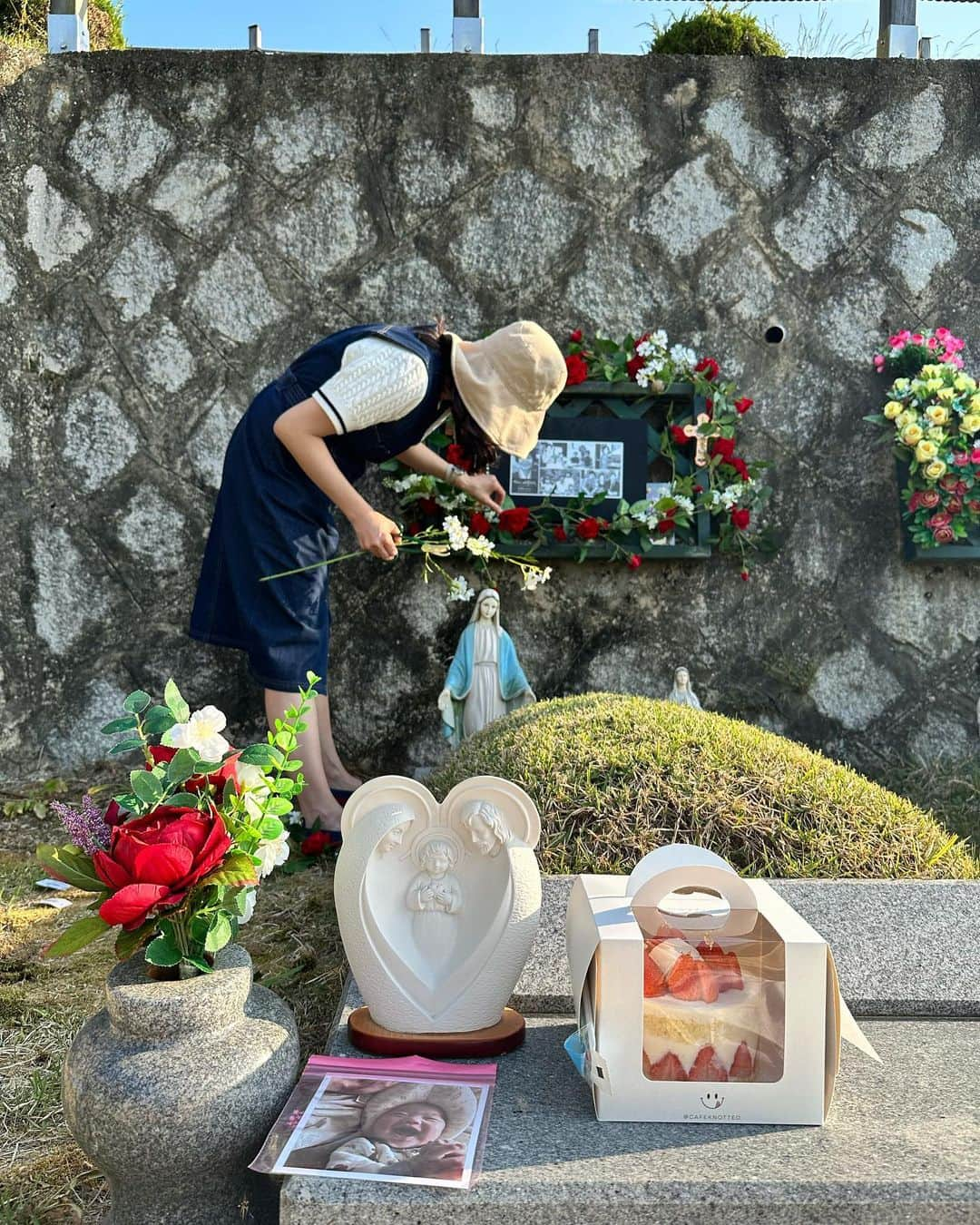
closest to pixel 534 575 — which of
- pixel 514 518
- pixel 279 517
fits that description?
pixel 514 518

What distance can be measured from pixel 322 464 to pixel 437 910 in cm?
147

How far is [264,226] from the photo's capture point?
3.74 m

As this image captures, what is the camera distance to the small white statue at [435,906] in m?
1.68

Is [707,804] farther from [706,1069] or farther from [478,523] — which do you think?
[478,523]

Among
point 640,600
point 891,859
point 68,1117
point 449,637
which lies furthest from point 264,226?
point 68,1117

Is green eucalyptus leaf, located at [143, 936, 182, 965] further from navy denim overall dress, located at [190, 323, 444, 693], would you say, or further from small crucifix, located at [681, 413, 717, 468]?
small crucifix, located at [681, 413, 717, 468]

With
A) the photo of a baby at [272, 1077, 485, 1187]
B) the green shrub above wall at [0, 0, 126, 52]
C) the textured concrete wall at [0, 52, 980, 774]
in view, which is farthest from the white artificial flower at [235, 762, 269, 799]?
the green shrub above wall at [0, 0, 126, 52]

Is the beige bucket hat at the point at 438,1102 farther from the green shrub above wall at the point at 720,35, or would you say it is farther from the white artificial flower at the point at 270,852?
the green shrub above wall at the point at 720,35

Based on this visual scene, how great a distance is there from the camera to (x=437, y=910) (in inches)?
66.2

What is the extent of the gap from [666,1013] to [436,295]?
2.86 meters

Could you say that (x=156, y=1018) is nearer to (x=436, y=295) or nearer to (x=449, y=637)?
(x=449, y=637)

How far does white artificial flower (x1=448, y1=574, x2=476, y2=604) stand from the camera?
3488 millimetres

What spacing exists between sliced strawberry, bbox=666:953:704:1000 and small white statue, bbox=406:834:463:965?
1.18 feet

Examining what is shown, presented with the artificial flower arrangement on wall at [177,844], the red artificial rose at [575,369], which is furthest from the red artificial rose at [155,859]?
the red artificial rose at [575,369]
